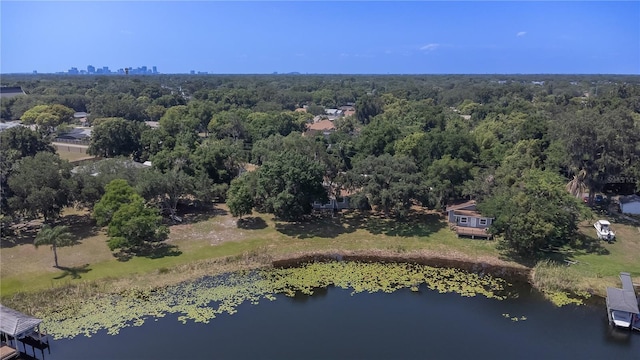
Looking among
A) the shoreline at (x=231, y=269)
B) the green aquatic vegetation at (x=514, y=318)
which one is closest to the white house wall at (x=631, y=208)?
the shoreline at (x=231, y=269)

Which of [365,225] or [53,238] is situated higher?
[53,238]

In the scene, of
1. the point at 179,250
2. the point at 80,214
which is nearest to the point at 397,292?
the point at 179,250

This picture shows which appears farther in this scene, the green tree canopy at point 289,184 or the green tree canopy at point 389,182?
the green tree canopy at point 389,182

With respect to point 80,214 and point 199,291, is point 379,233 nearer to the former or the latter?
point 199,291

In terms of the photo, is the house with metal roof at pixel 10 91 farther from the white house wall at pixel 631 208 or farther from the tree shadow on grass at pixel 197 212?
the white house wall at pixel 631 208

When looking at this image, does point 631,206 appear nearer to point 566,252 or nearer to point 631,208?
point 631,208

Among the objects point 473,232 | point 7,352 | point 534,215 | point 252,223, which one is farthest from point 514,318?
point 7,352
